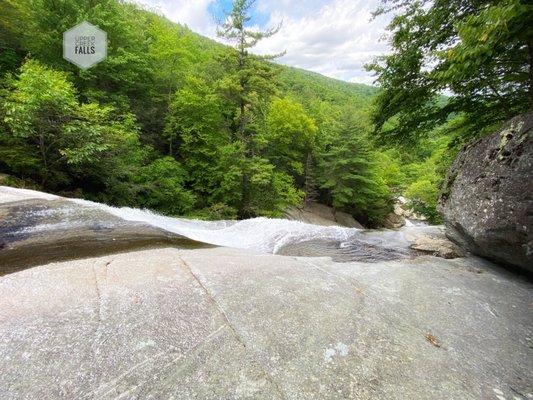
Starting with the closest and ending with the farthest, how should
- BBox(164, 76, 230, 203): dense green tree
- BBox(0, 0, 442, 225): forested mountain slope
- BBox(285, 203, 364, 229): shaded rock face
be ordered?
BBox(0, 0, 442, 225): forested mountain slope
BBox(164, 76, 230, 203): dense green tree
BBox(285, 203, 364, 229): shaded rock face

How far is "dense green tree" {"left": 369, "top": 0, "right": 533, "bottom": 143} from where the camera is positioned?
5758mm

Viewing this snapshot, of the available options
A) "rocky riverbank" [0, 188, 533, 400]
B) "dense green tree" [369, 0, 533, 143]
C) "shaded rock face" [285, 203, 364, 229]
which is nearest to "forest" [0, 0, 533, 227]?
"dense green tree" [369, 0, 533, 143]

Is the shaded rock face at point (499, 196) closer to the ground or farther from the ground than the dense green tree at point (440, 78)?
closer to the ground

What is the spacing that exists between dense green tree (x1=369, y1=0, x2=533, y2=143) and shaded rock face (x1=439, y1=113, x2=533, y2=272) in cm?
138

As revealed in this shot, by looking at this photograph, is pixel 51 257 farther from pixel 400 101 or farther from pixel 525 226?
pixel 400 101

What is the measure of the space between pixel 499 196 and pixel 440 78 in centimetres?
220

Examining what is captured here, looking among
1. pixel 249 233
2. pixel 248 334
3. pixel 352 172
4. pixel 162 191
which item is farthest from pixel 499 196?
pixel 352 172

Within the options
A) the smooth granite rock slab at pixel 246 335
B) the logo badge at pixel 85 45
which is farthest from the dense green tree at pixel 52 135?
the smooth granite rock slab at pixel 246 335

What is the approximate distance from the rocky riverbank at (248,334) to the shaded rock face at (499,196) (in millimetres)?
864

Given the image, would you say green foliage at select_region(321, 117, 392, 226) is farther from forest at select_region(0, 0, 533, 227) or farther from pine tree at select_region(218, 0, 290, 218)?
pine tree at select_region(218, 0, 290, 218)

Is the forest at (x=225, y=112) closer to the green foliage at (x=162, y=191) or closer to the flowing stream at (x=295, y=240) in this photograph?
the green foliage at (x=162, y=191)

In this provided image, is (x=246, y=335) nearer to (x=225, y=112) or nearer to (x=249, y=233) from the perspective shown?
(x=249, y=233)

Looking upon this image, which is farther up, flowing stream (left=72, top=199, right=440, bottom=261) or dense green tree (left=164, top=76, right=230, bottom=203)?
dense green tree (left=164, top=76, right=230, bottom=203)

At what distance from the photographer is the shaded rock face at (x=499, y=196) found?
429cm
